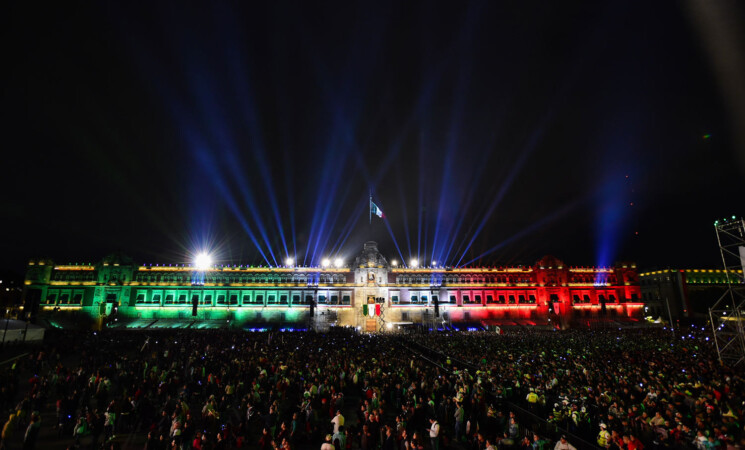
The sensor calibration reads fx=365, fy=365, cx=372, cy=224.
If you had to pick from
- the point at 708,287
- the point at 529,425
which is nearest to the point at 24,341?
the point at 529,425

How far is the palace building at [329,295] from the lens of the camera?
61.3 meters

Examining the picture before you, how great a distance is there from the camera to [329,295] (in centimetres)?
6488

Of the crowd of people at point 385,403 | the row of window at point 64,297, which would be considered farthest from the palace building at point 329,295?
the crowd of people at point 385,403

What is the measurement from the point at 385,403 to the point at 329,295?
48.5 m

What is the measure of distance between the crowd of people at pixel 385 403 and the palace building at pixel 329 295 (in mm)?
36705

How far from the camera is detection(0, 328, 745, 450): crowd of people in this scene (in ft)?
37.8

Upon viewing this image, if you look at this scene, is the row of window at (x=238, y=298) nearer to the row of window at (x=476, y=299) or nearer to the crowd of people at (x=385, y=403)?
the row of window at (x=476, y=299)

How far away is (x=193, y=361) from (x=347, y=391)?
1021 centimetres

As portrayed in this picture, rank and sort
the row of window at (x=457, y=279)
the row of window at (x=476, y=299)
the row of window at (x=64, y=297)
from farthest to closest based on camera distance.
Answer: the row of window at (x=457, y=279) < the row of window at (x=476, y=299) < the row of window at (x=64, y=297)

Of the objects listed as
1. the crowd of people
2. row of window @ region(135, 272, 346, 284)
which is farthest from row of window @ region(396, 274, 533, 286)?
the crowd of people

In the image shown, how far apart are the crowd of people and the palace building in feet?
120

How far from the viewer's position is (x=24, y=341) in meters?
33.7

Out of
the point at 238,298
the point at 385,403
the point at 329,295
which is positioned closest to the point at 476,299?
the point at 329,295

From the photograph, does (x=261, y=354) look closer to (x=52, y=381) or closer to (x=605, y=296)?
(x=52, y=381)
